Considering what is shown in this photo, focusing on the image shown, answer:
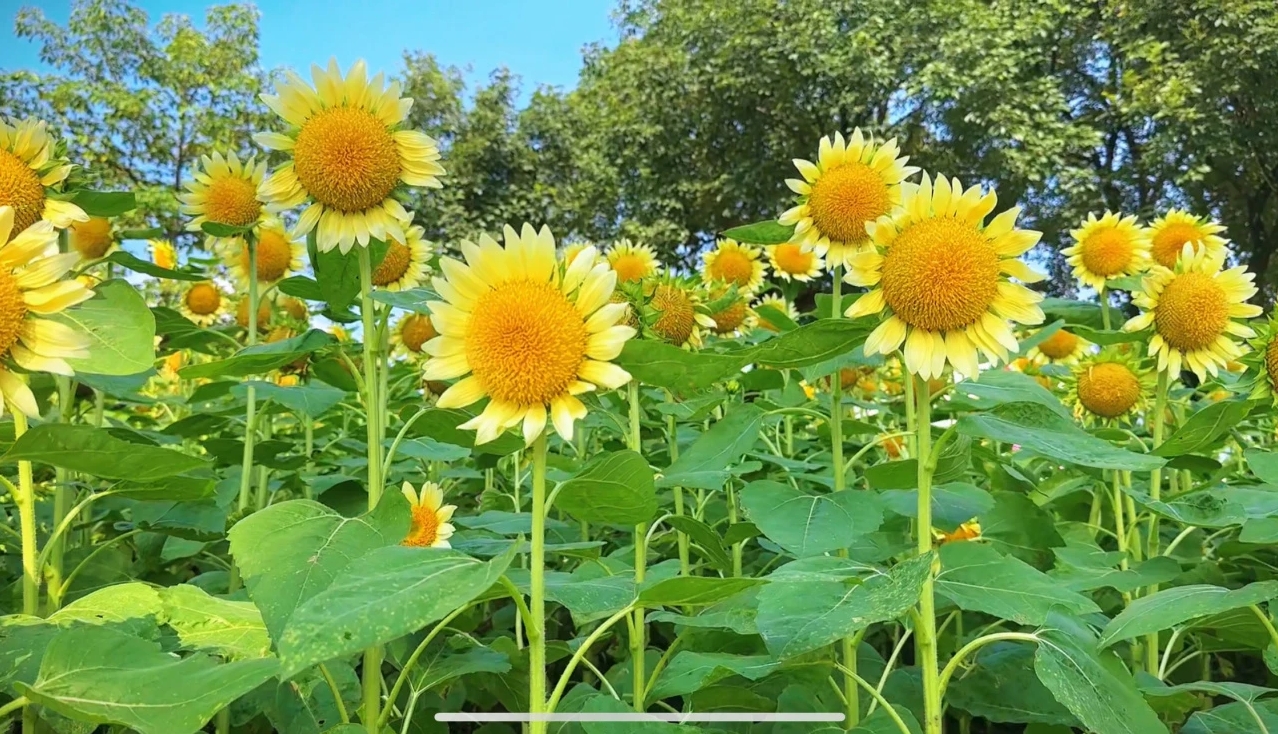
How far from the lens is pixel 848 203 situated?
167 centimetres

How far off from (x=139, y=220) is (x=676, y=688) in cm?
1667

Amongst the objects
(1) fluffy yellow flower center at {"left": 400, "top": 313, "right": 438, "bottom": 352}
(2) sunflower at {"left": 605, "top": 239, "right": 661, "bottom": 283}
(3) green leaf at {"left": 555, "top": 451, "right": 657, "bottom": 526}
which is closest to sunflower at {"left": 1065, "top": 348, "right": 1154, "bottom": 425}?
(2) sunflower at {"left": 605, "top": 239, "right": 661, "bottom": 283}

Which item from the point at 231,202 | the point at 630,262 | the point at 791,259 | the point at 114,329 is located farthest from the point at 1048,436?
the point at 231,202

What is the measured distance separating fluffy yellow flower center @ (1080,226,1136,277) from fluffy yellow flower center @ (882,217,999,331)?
1.54m

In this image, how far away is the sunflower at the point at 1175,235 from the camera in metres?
2.44

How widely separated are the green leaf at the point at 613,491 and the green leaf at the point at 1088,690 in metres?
0.49

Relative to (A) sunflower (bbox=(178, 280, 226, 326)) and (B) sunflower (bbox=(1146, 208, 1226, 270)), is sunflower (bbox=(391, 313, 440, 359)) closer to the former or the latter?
(A) sunflower (bbox=(178, 280, 226, 326))

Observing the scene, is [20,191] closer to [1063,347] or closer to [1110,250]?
[1110,250]

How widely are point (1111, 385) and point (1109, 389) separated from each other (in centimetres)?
1

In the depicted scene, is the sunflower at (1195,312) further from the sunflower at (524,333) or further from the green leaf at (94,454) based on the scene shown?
the green leaf at (94,454)

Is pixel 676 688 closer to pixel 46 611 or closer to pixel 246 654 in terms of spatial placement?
pixel 246 654

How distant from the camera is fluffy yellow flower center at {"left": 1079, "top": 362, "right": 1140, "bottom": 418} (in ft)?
7.16

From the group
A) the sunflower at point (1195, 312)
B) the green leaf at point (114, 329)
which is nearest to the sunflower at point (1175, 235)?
the sunflower at point (1195, 312)

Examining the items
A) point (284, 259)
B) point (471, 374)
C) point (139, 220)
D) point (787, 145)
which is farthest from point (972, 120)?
point (471, 374)
